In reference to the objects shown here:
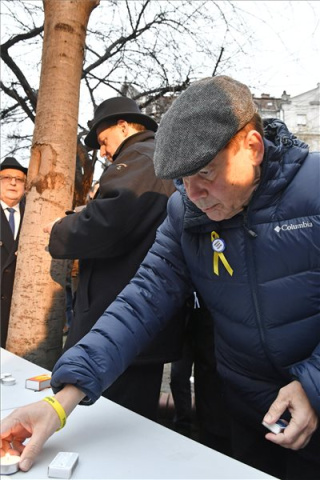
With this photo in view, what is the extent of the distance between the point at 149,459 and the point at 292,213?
695 mm

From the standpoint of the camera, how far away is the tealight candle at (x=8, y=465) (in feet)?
3.01

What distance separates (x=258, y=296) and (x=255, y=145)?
1.33 ft

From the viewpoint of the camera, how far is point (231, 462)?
938 millimetres

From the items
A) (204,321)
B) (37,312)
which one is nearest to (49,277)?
(37,312)

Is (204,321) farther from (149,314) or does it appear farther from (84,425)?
(84,425)

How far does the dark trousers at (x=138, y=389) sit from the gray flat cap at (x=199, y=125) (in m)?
1.01

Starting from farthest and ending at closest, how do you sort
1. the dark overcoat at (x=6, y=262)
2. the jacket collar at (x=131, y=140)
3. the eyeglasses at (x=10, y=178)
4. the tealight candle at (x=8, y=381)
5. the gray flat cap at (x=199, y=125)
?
the eyeglasses at (x=10, y=178) < the dark overcoat at (x=6, y=262) < the jacket collar at (x=131, y=140) < the tealight candle at (x=8, y=381) < the gray flat cap at (x=199, y=125)

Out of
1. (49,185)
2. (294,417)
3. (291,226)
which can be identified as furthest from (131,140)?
(294,417)

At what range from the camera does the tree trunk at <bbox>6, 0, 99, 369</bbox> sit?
8.43ft

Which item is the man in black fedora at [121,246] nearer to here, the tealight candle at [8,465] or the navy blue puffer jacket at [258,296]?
the navy blue puffer jacket at [258,296]

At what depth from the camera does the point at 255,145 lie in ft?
3.82

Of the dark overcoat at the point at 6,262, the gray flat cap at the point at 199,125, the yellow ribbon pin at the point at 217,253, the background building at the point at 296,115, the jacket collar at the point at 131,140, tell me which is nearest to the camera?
the gray flat cap at the point at 199,125

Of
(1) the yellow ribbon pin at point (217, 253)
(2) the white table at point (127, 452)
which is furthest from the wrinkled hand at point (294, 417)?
(1) the yellow ribbon pin at point (217, 253)

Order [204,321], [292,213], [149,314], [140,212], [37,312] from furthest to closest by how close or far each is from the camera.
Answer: [37,312] < [204,321] < [140,212] < [149,314] < [292,213]
